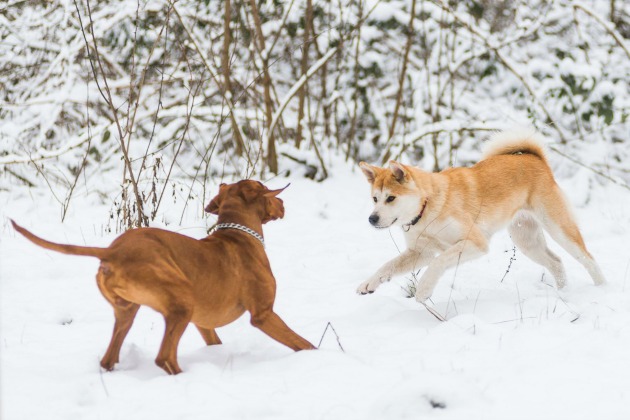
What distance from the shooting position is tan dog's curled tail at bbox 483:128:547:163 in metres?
4.88

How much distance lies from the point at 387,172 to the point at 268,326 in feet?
6.14

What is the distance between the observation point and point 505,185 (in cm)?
452

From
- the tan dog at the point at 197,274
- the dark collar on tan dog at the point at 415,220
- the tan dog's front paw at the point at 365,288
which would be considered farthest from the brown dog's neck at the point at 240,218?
the dark collar on tan dog at the point at 415,220

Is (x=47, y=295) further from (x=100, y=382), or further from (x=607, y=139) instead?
(x=607, y=139)

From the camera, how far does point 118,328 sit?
2.71m

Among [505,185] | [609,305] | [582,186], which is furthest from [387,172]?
[582,186]

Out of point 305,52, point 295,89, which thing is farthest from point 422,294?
point 305,52

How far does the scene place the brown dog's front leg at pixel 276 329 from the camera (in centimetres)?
287

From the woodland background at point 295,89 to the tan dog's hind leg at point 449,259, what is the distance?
323 centimetres

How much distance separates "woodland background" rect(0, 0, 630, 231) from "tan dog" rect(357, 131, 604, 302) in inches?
95.9

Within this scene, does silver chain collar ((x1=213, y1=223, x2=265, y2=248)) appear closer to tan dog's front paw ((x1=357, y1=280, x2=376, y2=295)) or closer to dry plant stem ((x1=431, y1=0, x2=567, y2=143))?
tan dog's front paw ((x1=357, y1=280, x2=376, y2=295))

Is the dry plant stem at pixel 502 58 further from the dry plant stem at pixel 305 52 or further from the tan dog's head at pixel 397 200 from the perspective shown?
the tan dog's head at pixel 397 200

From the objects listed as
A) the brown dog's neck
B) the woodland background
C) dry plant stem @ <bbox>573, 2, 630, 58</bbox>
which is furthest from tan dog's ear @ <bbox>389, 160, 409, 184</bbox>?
dry plant stem @ <bbox>573, 2, 630, 58</bbox>

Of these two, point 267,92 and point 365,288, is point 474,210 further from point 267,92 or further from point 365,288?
point 267,92
